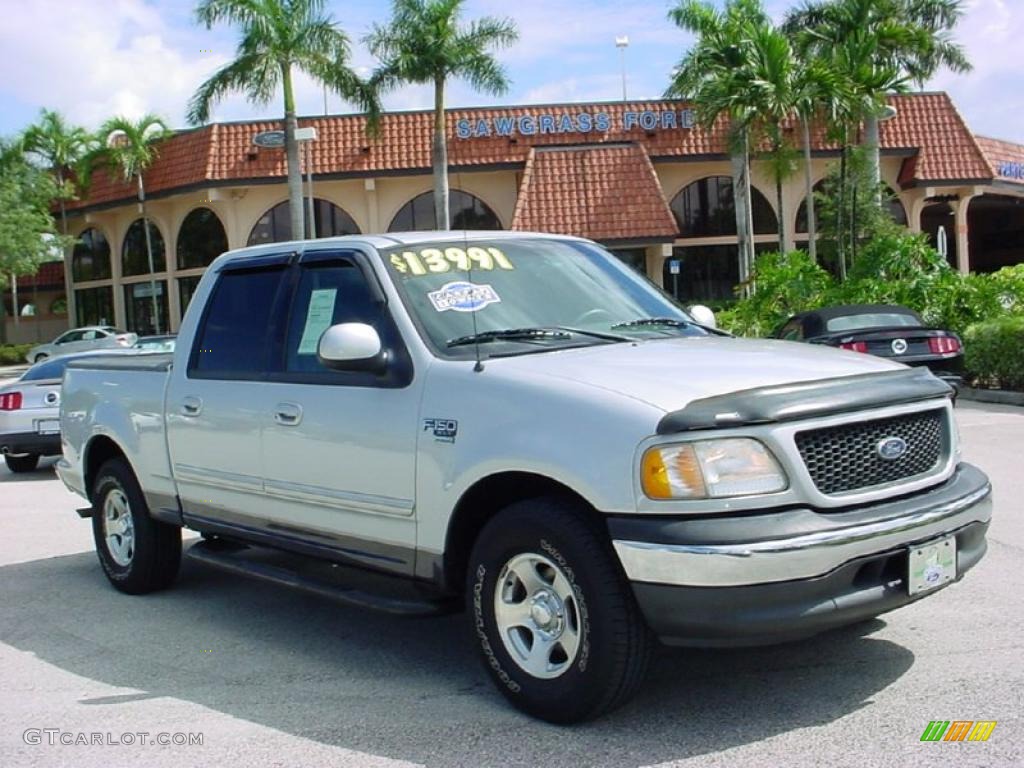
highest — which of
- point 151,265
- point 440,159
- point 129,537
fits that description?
point 440,159

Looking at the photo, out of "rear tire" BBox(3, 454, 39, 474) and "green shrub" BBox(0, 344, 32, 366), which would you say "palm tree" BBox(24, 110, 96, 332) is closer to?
"green shrub" BBox(0, 344, 32, 366)

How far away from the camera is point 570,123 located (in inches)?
1363

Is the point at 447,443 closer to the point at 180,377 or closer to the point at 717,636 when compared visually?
the point at 717,636

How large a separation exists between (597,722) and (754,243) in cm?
3333

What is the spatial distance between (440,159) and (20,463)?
1992 centimetres

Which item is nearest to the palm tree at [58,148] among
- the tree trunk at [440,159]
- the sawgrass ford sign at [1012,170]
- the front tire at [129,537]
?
the tree trunk at [440,159]

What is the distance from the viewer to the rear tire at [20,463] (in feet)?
47.4

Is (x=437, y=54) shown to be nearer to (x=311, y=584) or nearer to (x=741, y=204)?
(x=741, y=204)

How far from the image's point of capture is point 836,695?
188 inches

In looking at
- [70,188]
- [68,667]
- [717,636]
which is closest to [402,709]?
[717,636]

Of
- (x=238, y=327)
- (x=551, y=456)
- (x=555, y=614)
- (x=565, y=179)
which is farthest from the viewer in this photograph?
(x=565, y=179)

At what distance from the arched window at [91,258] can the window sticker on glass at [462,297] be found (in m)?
40.8

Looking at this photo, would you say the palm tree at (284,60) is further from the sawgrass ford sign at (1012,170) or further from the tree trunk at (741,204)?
the sawgrass ford sign at (1012,170)

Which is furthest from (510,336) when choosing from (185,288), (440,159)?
(185,288)
